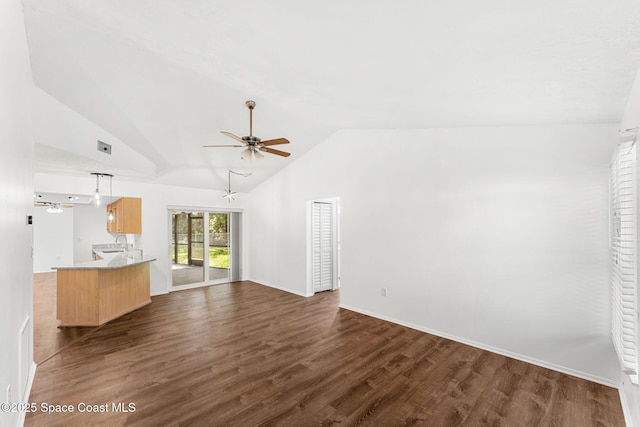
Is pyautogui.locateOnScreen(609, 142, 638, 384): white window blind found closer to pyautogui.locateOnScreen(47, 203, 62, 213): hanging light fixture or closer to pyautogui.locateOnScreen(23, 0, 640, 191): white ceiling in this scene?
pyautogui.locateOnScreen(23, 0, 640, 191): white ceiling

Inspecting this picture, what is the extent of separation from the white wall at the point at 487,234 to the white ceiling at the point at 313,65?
39 cm

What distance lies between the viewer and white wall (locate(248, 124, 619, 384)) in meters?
2.81

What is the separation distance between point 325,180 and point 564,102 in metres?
3.68

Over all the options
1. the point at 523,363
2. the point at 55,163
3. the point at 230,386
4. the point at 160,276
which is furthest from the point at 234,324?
the point at 523,363

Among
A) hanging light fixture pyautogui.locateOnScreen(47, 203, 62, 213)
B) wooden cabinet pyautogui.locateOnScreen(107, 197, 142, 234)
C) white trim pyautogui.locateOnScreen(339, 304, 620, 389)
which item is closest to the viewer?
white trim pyautogui.locateOnScreen(339, 304, 620, 389)

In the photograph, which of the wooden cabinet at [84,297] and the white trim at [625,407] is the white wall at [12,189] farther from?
the white trim at [625,407]

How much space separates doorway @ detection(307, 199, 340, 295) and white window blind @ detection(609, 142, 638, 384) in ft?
14.2

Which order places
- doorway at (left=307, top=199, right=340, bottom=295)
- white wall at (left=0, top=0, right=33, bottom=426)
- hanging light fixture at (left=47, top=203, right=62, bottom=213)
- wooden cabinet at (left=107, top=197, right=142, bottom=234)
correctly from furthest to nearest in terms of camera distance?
hanging light fixture at (left=47, top=203, right=62, bottom=213) < doorway at (left=307, top=199, right=340, bottom=295) < wooden cabinet at (left=107, top=197, right=142, bottom=234) < white wall at (left=0, top=0, right=33, bottom=426)

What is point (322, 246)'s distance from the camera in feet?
20.3

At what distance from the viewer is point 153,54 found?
8.41 ft

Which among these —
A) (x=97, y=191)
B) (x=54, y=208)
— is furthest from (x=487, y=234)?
(x=54, y=208)

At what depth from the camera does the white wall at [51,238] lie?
8438 mm

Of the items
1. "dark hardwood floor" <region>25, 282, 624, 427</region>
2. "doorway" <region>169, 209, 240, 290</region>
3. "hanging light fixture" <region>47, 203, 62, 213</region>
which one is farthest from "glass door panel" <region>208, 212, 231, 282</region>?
"hanging light fixture" <region>47, 203, 62, 213</region>

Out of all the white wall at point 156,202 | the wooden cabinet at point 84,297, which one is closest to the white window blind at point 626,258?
the wooden cabinet at point 84,297
